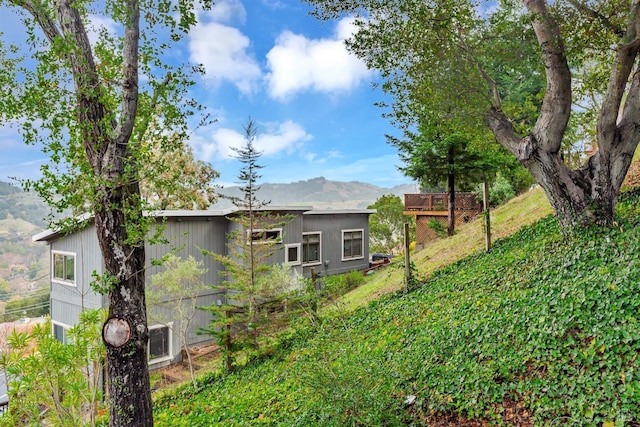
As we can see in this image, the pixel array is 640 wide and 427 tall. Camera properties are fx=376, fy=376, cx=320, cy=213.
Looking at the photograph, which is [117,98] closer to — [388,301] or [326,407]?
[326,407]

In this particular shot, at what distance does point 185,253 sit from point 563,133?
1019cm

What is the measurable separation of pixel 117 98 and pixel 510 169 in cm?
1535

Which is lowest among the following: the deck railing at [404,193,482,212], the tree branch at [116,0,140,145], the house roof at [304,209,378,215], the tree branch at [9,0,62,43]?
the house roof at [304,209,378,215]

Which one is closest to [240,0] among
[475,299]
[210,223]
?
[210,223]

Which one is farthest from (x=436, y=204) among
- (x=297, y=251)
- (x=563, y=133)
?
(x=563, y=133)

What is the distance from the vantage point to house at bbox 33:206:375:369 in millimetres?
10555

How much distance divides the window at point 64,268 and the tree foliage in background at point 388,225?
57.1ft

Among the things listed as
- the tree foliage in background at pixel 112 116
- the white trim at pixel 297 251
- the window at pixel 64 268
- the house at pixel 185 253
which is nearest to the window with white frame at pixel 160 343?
the house at pixel 185 253

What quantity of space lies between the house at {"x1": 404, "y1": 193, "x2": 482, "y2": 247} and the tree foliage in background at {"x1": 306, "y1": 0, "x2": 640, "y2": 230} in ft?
27.3

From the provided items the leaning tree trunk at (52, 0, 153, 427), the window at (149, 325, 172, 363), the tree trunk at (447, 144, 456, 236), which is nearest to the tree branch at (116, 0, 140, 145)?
the leaning tree trunk at (52, 0, 153, 427)

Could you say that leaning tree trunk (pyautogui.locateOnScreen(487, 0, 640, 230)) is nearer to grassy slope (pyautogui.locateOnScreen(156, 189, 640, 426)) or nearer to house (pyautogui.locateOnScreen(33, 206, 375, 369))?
grassy slope (pyautogui.locateOnScreen(156, 189, 640, 426))

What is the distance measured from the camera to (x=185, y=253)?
11664 mm

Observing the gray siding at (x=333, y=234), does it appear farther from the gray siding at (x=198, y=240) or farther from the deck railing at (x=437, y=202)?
the gray siding at (x=198, y=240)

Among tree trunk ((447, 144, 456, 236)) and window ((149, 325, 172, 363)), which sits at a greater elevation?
tree trunk ((447, 144, 456, 236))
